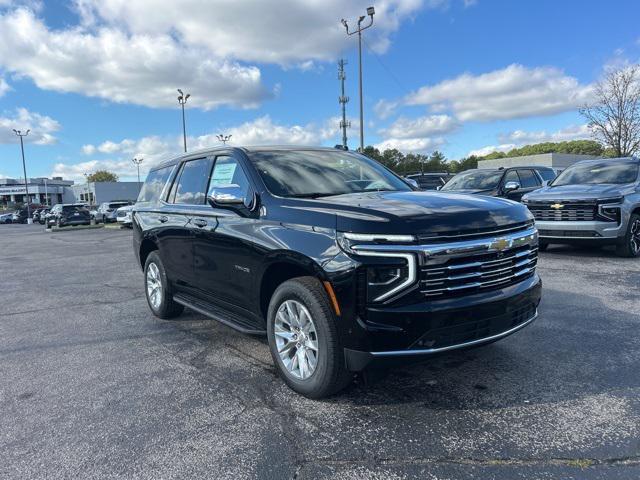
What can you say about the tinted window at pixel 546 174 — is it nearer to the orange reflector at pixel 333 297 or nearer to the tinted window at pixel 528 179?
the tinted window at pixel 528 179

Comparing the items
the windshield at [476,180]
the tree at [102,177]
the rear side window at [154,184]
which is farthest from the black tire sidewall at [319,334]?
the tree at [102,177]

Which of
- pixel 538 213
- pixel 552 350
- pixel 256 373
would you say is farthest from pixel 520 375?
pixel 538 213

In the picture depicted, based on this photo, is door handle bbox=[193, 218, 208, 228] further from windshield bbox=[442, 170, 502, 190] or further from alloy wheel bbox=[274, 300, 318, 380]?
windshield bbox=[442, 170, 502, 190]

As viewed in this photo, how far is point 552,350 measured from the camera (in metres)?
4.37

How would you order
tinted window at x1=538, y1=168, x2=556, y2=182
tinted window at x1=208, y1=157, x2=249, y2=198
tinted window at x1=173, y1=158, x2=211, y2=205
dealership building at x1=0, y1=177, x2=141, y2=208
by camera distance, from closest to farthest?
tinted window at x1=208, y1=157, x2=249, y2=198, tinted window at x1=173, y1=158, x2=211, y2=205, tinted window at x1=538, y1=168, x2=556, y2=182, dealership building at x1=0, y1=177, x2=141, y2=208

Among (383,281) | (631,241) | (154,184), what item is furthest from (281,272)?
(631,241)

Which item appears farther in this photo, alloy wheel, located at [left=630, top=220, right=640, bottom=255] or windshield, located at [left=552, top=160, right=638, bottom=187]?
windshield, located at [left=552, top=160, right=638, bottom=187]

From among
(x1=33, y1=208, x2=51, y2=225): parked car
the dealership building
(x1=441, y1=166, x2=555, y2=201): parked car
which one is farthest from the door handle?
the dealership building

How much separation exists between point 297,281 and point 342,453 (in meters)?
1.17

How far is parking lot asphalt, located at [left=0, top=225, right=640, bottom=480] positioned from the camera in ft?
9.06

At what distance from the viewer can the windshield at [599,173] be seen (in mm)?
9462

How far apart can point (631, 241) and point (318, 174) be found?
281 inches

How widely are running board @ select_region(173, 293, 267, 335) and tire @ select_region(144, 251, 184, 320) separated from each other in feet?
0.84

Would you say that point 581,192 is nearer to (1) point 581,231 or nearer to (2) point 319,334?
(1) point 581,231
